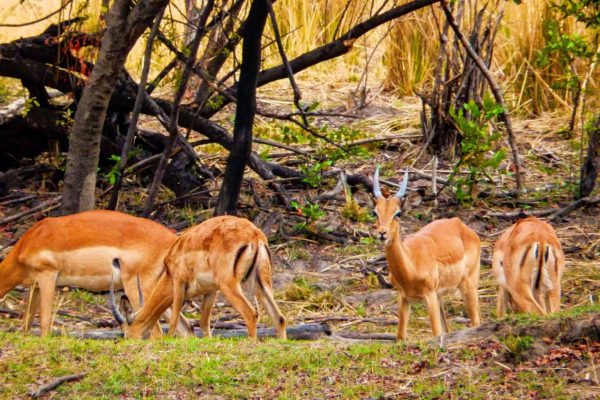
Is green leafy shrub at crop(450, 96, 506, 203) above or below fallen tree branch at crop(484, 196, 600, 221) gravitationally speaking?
above

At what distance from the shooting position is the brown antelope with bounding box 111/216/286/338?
748 centimetres

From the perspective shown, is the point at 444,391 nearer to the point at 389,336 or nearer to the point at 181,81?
the point at 389,336

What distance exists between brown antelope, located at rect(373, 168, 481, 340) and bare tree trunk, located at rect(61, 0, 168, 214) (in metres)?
2.20

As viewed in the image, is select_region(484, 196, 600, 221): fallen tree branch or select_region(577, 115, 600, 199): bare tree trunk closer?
select_region(484, 196, 600, 221): fallen tree branch

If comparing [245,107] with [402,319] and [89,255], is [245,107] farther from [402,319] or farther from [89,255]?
[402,319]

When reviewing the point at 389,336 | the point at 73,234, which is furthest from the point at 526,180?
the point at 73,234

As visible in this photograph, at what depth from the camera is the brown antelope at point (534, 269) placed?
772 centimetres

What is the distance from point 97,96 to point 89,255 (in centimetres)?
137

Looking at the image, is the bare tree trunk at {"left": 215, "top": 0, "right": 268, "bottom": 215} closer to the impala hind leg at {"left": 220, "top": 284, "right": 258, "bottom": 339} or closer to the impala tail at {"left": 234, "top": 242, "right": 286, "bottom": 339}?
the impala tail at {"left": 234, "top": 242, "right": 286, "bottom": 339}

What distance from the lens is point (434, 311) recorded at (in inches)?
301

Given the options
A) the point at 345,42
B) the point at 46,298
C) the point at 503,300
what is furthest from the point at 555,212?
the point at 46,298

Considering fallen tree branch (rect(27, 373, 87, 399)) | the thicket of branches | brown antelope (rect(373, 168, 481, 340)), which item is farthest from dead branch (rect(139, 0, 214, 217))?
fallen tree branch (rect(27, 373, 87, 399))

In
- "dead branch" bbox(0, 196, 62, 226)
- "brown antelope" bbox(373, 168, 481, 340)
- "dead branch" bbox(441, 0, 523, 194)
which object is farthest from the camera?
"dead branch" bbox(0, 196, 62, 226)

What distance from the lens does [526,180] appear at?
1182cm
